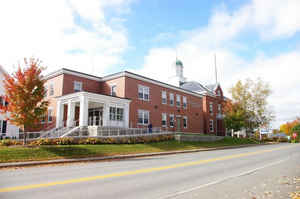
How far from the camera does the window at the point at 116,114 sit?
84.4 ft

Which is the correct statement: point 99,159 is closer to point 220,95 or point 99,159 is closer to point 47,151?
point 47,151

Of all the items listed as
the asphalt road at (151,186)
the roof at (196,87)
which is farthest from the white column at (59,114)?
the roof at (196,87)

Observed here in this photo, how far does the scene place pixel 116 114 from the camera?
2586 centimetres

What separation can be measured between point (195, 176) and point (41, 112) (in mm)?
12045

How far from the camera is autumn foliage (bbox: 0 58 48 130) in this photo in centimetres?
1580

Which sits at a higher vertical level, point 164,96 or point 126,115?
point 164,96

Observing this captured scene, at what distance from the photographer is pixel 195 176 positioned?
9.26 m

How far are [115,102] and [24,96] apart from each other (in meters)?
10.5

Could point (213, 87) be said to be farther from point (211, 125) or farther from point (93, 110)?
point (93, 110)

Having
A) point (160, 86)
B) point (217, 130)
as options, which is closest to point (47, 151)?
point (160, 86)

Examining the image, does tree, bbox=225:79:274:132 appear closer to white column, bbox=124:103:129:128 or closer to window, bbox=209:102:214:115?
window, bbox=209:102:214:115

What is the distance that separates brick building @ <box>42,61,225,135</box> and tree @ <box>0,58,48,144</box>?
20.1 feet

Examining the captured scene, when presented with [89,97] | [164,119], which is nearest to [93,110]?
[89,97]

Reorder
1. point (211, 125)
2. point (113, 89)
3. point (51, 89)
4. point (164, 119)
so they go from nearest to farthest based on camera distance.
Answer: point (51, 89)
point (113, 89)
point (164, 119)
point (211, 125)
